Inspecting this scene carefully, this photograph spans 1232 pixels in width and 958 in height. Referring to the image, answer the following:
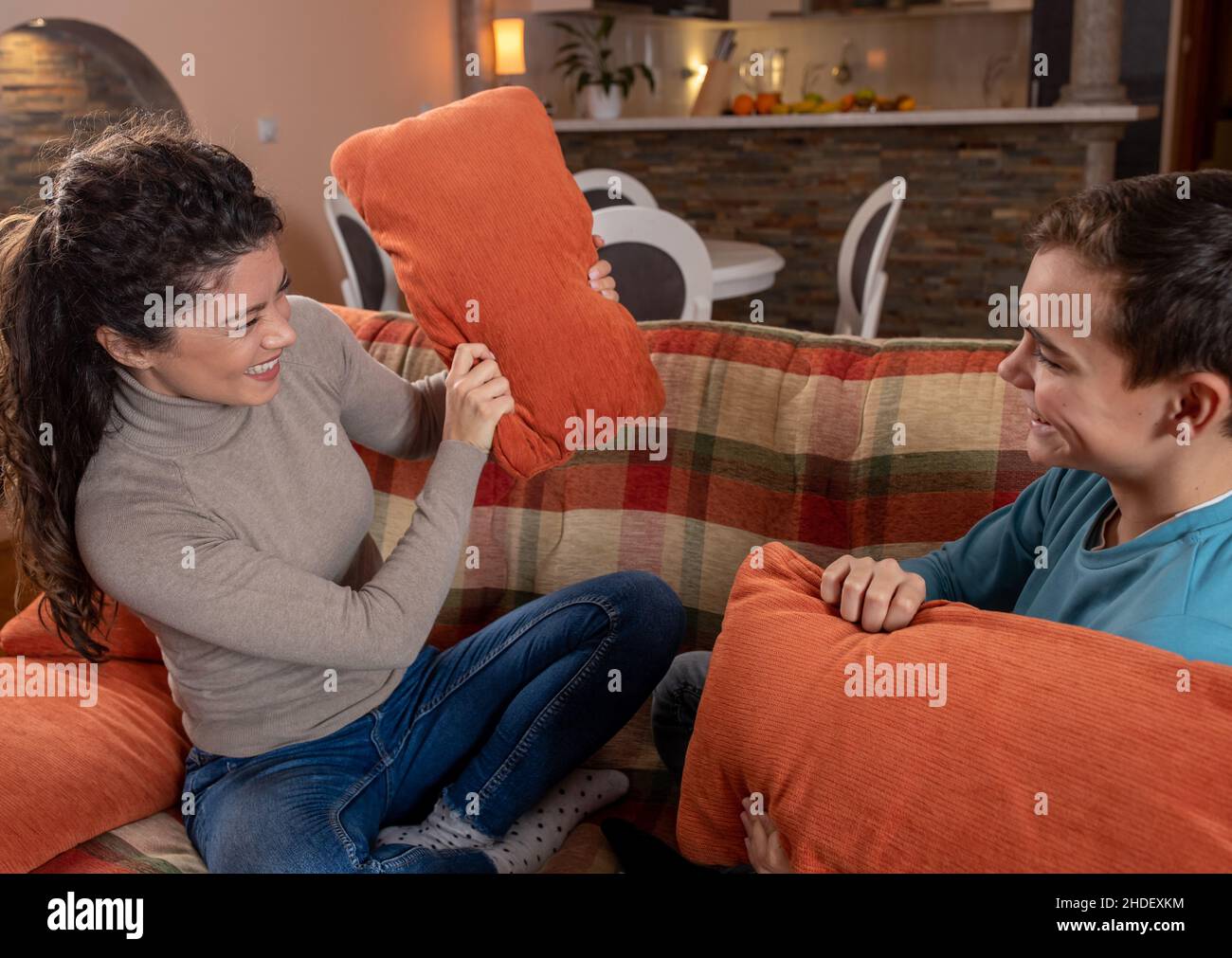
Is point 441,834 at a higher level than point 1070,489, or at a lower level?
lower

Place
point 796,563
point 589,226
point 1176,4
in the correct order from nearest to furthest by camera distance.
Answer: point 796,563
point 589,226
point 1176,4

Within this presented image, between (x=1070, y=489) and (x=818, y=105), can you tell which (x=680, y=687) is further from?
(x=818, y=105)

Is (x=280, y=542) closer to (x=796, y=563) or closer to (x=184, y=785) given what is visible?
(x=184, y=785)

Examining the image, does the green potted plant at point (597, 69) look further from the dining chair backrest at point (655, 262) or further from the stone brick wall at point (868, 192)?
Answer: the dining chair backrest at point (655, 262)

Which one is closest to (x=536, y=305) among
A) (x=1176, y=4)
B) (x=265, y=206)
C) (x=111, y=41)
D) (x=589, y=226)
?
(x=589, y=226)

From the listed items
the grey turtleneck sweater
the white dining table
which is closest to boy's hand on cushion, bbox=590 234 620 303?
the grey turtleneck sweater

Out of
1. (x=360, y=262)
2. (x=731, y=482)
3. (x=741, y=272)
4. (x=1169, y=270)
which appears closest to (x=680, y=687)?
(x=731, y=482)

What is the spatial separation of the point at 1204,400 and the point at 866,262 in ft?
9.19

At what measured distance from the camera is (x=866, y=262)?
362cm

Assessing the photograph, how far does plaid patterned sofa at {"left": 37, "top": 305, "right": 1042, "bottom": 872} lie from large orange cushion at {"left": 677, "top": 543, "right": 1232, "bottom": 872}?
16.7 inches

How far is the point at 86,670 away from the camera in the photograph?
1.51 metres

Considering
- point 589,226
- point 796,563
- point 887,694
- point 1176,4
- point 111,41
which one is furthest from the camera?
point 1176,4

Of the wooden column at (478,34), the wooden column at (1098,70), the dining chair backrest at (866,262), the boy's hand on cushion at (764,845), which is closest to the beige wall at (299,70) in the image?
the wooden column at (478,34)
